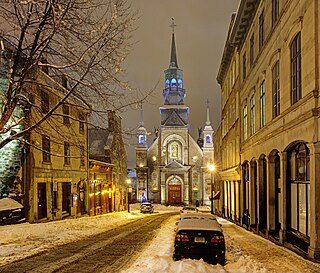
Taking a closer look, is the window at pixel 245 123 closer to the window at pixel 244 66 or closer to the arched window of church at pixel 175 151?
the window at pixel 244 66

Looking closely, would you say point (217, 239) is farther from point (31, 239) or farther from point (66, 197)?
point (66, 197)

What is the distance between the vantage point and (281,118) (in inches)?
643

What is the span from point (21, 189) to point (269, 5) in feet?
55.6

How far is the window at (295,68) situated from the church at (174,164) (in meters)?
62.5

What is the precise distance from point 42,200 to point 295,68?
19333mm

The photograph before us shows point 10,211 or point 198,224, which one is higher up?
point 198,224

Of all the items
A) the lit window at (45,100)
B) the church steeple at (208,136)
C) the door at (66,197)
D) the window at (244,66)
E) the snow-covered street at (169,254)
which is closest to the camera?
the snow-covered street at (169,254)

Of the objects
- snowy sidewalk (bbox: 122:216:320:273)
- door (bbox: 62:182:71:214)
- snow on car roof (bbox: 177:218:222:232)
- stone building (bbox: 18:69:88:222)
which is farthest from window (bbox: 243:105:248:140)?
door (bbox: 62:182:71:214)

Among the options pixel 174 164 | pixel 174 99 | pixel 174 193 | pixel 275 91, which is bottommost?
pixel 174 193

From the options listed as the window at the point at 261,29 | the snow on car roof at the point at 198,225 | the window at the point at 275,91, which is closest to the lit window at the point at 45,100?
the window at the point at 261,29

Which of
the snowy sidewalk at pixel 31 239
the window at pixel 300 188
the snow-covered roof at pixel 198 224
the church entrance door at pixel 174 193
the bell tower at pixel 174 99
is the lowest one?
the church entrance door at pixel 174 193

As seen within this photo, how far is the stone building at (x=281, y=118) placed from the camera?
12.4 metres

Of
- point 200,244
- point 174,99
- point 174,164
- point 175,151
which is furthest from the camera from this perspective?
point 174,99

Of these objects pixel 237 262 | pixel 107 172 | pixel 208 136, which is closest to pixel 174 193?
pixel 208 136
